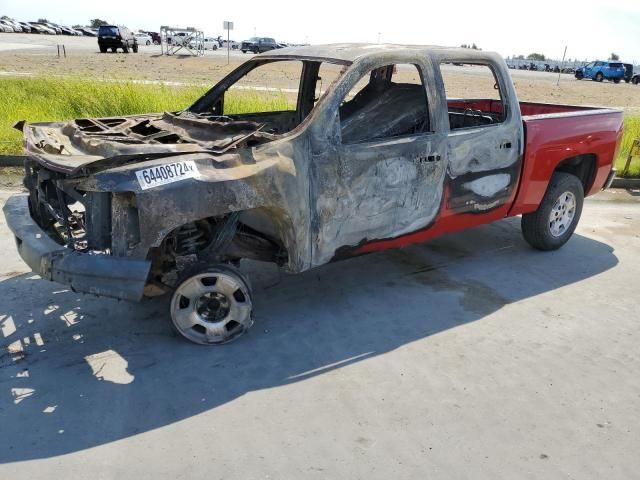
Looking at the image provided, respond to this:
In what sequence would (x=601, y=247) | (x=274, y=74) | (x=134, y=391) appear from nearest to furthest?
1. (x=134, y=391)
2. (x=601, y=247)
3. (x=274, y=74)

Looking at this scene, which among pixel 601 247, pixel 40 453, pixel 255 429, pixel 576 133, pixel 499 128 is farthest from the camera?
pixel 601 247

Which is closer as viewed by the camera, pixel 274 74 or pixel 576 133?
pixel 576 133

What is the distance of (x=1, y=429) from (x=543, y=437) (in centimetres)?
281

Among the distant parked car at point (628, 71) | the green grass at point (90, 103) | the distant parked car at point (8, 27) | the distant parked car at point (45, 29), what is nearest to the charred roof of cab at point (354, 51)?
the green grass at point (90, 103)

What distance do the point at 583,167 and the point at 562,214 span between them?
Answer: 1.92 ft

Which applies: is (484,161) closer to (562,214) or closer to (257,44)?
(562,214)

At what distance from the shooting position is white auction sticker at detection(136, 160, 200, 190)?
3.36m

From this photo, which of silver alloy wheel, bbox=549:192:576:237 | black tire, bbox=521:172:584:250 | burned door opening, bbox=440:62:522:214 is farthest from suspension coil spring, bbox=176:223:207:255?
silver alloy wheel, bbox=549:192:576:237

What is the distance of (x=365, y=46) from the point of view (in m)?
4.62

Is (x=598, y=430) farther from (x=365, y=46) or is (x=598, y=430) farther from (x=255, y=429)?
(x=365, y=46)

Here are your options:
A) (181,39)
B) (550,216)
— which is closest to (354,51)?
(550,216)

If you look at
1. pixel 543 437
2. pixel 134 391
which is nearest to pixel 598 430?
pixel 543 437

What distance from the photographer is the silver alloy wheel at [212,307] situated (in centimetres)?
382

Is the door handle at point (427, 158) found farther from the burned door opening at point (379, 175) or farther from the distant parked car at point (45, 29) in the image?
the distant parked car at point (45, 29)
